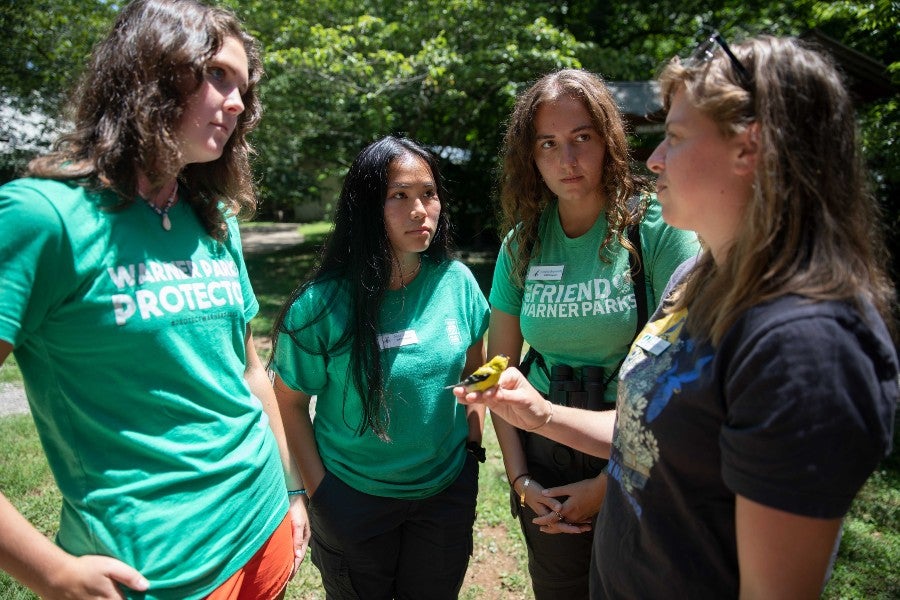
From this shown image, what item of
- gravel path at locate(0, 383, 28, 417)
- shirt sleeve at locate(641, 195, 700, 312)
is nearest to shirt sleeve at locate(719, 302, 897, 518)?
shirt sleeve at locate(641, 195, 700, 312)

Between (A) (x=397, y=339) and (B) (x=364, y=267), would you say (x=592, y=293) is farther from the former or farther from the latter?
(B) (x=364, y=267)

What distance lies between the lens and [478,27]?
9359 mm

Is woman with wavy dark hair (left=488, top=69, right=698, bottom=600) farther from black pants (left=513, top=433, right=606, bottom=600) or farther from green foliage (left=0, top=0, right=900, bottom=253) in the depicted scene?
green foliage (left=0, top=0, right=900, bottom=253)

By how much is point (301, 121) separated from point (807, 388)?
11.7 meters

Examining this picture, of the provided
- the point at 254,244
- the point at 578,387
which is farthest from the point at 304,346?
the point at 254,244

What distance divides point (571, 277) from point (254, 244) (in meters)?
20.0

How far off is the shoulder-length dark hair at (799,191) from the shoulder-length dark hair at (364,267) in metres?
1.22

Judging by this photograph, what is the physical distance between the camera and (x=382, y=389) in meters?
2.09

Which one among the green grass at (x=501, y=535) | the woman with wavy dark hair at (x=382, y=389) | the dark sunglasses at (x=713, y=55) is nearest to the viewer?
the dark sunglasses at (x=713, y=55)

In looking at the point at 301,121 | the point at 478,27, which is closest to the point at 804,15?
the point at 478,27

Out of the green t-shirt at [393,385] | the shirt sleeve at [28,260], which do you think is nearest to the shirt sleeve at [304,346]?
the green t-shirt at [393,385]

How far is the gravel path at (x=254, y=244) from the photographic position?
5829 millimetres

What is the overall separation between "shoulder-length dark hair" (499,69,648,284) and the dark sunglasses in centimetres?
78

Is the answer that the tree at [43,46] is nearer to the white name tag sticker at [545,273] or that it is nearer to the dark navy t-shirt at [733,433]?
the white name tag sticker at [545,273]
